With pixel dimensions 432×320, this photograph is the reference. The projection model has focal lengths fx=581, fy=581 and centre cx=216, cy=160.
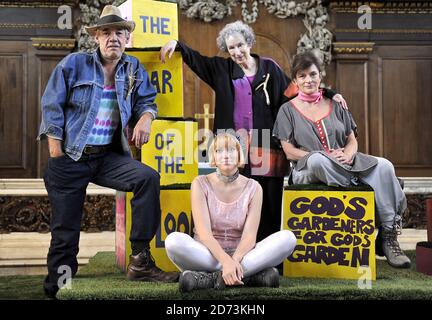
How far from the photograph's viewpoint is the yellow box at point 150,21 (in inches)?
131

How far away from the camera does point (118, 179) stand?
2.81 m

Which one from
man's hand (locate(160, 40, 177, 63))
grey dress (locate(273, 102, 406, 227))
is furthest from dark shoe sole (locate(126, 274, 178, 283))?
man's hand (locate(160, 40, 177, 63))

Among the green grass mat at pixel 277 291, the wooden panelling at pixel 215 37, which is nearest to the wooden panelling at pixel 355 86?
the wooden panelling at pixel 215 37

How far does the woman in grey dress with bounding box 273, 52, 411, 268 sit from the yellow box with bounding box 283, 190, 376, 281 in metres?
0.17

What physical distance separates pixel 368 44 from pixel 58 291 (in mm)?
4540

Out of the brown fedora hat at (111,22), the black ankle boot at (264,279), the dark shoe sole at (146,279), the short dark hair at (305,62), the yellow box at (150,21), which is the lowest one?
the dark shoe sole at (146,279)

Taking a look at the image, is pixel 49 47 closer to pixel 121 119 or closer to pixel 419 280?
pixel 121 119

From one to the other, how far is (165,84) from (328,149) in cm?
99

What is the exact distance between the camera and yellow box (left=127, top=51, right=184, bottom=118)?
10.9 feet

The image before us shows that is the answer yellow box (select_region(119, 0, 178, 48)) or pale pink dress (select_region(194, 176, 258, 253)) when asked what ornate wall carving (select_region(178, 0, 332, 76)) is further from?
pale pink dress (select_region(194, 176, 258, 253))

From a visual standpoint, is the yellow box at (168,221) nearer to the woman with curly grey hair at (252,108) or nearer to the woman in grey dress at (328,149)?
the woman with curly grey hair at (252,108)

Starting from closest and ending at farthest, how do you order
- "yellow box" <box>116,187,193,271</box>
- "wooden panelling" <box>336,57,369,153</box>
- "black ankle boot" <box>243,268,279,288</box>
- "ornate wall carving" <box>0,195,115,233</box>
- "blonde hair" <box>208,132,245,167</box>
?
"black ankle boot" <box>243,268,279,288</box> < "blonde hair" <box>208,132,245,167</box> < "yellow box" <box>116,187,193,271</box> < "ornate wall carving" <box>0,195,115,233</box> < "wooden panelling" <box>336,57,369,153</box>

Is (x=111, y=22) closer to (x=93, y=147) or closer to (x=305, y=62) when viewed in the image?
(x=93, y=147)

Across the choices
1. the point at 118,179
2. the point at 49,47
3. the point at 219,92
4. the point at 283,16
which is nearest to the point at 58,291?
the point at 118,179
